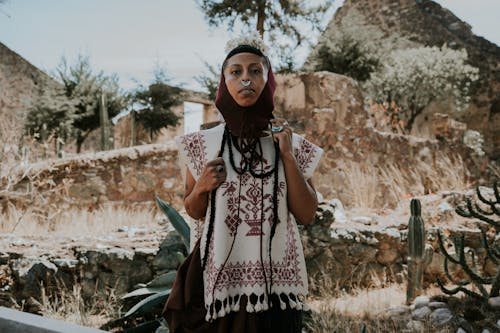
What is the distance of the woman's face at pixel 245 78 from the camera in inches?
68.1

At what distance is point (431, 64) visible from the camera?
15.3 m

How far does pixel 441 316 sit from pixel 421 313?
6.1 inches

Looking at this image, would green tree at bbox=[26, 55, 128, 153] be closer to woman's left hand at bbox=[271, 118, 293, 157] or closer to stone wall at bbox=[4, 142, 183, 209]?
stone wall at bbox=[4, 142, 183, 209]

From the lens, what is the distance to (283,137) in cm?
169

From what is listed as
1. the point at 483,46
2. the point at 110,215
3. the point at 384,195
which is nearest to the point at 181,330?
the point at 110,215

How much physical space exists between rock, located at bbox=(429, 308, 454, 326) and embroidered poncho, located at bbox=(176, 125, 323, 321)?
2.19 metres

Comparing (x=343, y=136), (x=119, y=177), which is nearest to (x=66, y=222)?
(x=119, y=177)

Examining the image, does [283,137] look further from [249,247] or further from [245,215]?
[249,247]

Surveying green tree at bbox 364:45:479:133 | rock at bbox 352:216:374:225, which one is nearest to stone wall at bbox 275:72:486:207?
rock at bbox 352:216:374:225

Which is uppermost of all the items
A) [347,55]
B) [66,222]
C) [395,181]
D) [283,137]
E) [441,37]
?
[441,37]

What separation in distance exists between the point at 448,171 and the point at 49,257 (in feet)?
23.9

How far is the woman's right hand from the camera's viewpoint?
5.40 feet

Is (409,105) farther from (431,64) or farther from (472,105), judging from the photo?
(472,105)

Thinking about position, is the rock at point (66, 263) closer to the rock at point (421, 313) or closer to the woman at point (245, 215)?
the woman at point (245, 215)
